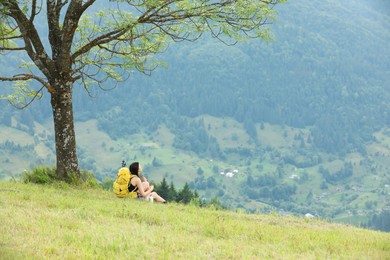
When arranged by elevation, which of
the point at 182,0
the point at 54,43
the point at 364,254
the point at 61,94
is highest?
the point at 182,0

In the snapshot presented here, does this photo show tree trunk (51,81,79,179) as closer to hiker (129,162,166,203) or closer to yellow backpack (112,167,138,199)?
yellow backpack (112,167,138,199)

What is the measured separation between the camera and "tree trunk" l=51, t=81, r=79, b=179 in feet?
58.1

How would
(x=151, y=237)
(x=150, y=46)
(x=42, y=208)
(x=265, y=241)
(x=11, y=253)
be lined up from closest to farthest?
(x=11, y=253) < (x=151, y=237) < (x=265, y=241) < (x=42, y=208) < (x=150, y=46)

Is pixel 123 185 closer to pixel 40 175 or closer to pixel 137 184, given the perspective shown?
pixel 137 184

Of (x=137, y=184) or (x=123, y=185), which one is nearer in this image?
(x=123, y=185)

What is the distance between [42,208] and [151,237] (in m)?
3.66

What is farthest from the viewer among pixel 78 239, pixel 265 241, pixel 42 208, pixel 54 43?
pixel 54 43

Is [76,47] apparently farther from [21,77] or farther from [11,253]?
[11,253]

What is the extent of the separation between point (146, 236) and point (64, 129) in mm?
8973

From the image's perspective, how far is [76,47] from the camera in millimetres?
21391

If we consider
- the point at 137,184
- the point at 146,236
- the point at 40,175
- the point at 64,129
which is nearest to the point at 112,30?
the point at 64,129

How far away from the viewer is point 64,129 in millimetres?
17734

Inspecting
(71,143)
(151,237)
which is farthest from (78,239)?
(71,143)

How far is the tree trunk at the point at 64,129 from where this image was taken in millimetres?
17703
